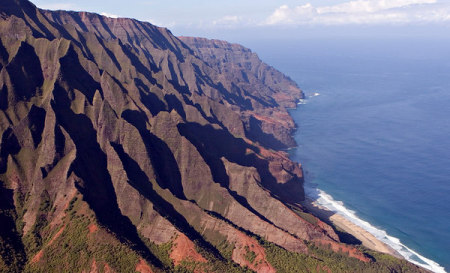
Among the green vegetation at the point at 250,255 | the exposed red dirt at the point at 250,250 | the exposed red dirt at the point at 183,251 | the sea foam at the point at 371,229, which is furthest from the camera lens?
the sea foam at the point at 371,229

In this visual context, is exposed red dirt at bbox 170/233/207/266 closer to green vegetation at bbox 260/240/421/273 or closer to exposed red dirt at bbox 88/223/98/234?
green vegetation at bbox 260/240/421/273

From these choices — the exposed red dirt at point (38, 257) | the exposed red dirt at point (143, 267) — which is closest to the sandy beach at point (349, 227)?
the exposed red dirt at point (143, 267)

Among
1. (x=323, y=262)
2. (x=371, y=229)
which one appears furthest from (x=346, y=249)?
(x=371, y=229)

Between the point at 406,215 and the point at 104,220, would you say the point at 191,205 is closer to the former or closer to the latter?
the point at 104,220

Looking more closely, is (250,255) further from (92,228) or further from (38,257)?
(38,257)

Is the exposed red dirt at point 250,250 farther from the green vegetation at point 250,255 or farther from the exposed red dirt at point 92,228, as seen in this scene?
the exposed red dirt at point 92,228

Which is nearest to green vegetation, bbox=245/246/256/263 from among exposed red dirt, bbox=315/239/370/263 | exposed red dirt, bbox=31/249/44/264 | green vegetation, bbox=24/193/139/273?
exposed red dirt, bbox=315/239/370/263
